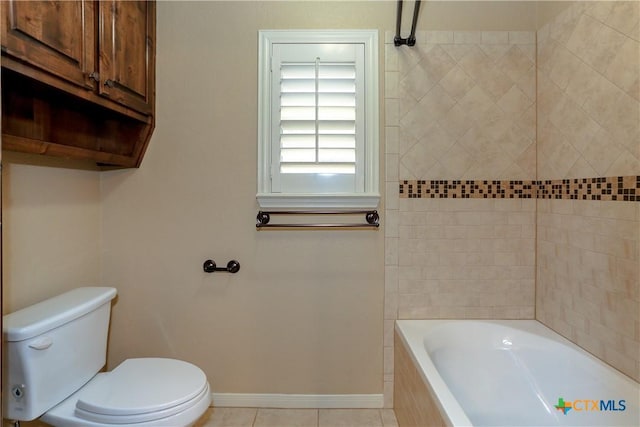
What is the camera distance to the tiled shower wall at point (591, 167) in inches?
54.2

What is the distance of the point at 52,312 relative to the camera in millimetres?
1405

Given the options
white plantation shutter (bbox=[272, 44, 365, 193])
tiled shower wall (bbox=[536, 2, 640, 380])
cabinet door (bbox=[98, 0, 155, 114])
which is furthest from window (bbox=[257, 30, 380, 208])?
tiled shower wall (bbox=[536, 2, 640, 380])

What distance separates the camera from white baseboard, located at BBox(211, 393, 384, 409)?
1976 mm

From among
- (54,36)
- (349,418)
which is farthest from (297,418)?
(54,36)

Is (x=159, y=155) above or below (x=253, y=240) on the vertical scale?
above

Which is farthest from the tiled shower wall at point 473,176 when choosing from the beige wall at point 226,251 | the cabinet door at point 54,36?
the cabinet door at point 54,36

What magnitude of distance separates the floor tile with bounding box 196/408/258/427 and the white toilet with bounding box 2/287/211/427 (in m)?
0.46

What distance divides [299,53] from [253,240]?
40.8 inches

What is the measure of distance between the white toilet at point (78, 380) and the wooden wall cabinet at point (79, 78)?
2.13ft

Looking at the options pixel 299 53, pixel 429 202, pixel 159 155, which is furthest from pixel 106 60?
pixel 429 202

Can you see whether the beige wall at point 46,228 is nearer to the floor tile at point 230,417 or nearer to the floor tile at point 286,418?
the floor tile at point 230,417

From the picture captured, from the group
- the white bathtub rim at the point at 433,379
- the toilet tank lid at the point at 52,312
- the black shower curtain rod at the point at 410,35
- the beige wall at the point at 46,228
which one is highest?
the black shower curtain rod at the point at 410,35

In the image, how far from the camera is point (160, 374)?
1560 mm

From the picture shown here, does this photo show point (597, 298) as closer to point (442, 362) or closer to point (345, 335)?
point (442, 362)
